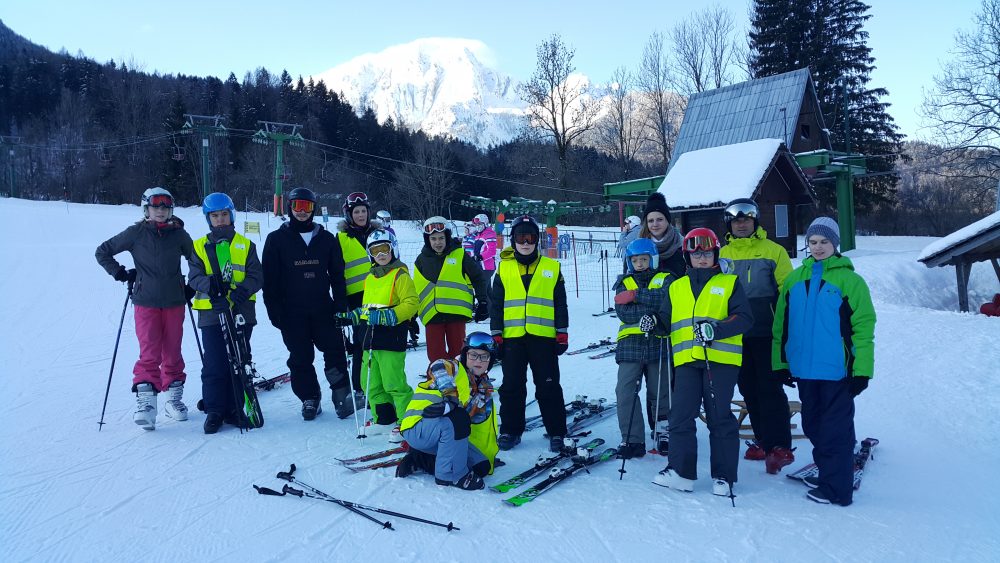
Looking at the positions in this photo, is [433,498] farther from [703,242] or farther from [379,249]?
[703,242]

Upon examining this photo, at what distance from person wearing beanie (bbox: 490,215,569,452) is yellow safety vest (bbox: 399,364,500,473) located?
1.72 feet

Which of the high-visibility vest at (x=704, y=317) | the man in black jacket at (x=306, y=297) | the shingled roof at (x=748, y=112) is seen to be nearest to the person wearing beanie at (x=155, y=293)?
the man in black jacket at (x=306, y=297)

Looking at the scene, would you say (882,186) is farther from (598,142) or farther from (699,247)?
(699,247)

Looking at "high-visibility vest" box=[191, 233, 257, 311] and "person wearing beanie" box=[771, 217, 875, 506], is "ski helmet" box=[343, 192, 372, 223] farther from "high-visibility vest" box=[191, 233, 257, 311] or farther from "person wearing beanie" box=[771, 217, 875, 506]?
"person wearing beanie" box=[771, 217, 875, 506]

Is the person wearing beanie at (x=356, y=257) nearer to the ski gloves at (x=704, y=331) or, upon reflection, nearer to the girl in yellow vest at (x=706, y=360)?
the girl in yellow vest at (x=706, y=360)

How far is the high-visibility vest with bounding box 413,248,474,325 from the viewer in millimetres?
5551

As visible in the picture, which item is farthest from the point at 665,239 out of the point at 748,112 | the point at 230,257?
the point at 748,112

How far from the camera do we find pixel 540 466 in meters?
4.38

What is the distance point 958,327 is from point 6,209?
37.6 meters

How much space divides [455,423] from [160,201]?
360cm

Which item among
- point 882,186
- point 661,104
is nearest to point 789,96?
point 882,186

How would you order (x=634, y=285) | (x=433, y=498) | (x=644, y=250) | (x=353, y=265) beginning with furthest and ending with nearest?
(x=353, y=265) → (x=634, y=285) → (x=644, y=250) → (x=433, y=498)

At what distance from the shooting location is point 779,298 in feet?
14.0

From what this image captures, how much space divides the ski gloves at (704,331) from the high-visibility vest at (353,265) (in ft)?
10.8
